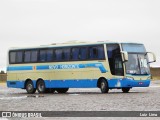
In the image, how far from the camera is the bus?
34.4 metres

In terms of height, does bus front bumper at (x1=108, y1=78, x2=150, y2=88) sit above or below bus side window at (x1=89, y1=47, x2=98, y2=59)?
Result: below

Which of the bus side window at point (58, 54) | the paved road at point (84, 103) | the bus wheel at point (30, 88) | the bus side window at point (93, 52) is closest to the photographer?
the paved road at point (84, 103)

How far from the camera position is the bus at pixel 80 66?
34.4 meters

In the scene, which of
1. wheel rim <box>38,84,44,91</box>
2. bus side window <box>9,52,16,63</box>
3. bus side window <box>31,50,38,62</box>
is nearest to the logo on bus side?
bus side window <box>31,50,38,62</box>

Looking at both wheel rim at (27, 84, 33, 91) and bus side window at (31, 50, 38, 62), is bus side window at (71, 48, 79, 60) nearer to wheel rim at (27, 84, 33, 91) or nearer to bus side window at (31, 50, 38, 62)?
bus side window at (31, 50, 38, 62)

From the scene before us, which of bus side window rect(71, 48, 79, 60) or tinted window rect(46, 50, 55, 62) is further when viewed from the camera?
Answer: tinted window rect(46, 50, 55, 62)

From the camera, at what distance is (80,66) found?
3581cm

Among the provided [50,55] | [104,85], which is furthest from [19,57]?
[104,85]

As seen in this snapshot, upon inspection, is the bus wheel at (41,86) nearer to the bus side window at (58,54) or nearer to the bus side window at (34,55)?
the bus side window at (34,55)

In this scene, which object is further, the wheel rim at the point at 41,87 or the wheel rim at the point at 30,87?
the wheel rim at the point at 30,87

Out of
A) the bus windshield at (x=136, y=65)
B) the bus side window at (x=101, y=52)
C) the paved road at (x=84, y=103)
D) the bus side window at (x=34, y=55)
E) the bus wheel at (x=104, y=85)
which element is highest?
the bus side window at (x=34, y=55)

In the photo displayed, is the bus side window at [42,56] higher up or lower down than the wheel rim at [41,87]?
higher up

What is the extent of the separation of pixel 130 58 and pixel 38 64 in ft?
21.1

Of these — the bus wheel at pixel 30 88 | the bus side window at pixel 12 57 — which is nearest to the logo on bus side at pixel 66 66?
the bus wheel at pixel 30 88
